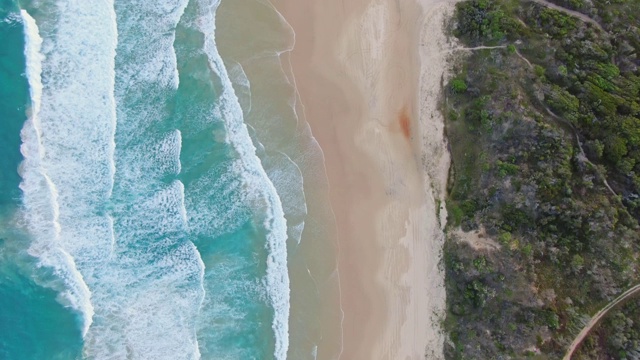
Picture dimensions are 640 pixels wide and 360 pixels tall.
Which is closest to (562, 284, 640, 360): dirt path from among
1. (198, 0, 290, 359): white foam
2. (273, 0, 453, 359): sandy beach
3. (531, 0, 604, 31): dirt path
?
(273, 0, 453, 359): sandy beach

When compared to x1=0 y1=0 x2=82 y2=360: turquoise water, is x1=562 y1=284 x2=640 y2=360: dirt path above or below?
below

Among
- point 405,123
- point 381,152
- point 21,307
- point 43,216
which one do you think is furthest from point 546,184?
point 21,307

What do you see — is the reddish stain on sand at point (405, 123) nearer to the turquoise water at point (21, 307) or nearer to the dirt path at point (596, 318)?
the dirt path at point (596, 318)

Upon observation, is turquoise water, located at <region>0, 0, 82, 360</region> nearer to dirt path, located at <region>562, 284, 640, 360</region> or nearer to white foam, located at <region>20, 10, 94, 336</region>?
white foam, located at <region>20, 10, 94, 336</region>

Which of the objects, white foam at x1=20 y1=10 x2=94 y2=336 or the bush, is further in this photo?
the bush

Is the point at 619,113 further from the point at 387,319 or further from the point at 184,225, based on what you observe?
the point at 184,225

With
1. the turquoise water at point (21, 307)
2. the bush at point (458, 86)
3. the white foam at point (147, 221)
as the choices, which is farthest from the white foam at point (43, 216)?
the bush at point (458, 86)

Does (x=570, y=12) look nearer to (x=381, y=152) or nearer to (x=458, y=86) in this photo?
(x=458, y=86)
